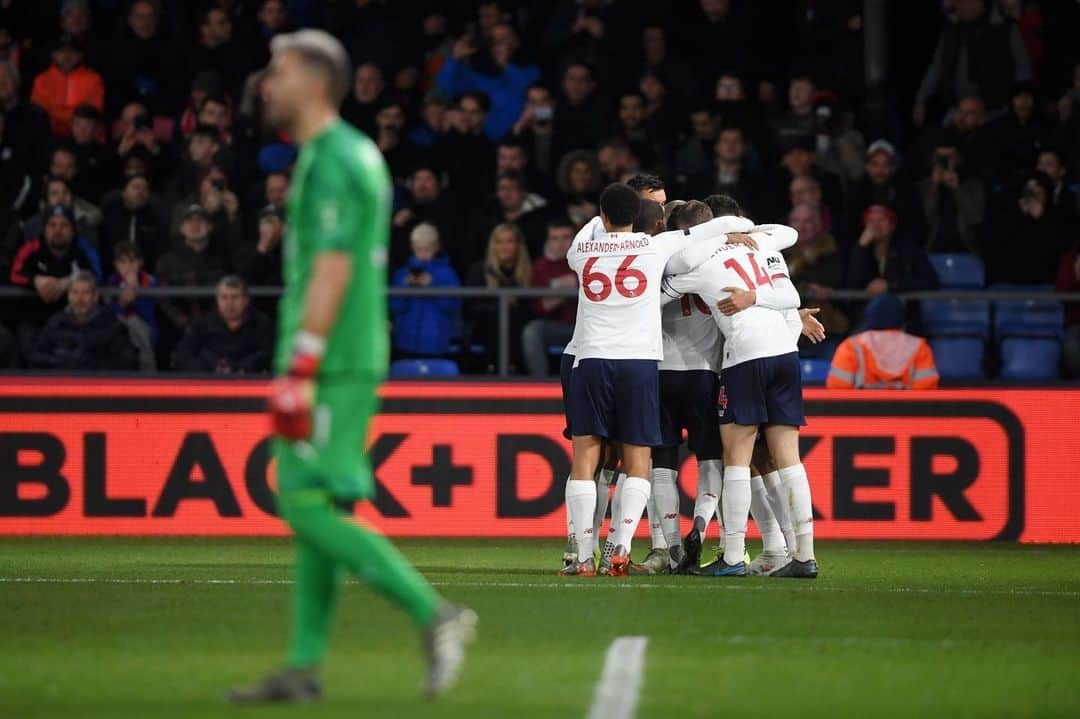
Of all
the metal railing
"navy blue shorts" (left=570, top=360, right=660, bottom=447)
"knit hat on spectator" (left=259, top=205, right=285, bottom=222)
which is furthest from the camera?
"knit hat on spectator" (left=259, top=205, right=285, bottom=222)

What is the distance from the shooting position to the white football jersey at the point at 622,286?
1163cm

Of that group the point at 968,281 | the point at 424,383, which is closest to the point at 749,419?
the point at 424,383

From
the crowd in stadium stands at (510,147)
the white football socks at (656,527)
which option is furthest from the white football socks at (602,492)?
the crowd in stadium stands at (510,147)

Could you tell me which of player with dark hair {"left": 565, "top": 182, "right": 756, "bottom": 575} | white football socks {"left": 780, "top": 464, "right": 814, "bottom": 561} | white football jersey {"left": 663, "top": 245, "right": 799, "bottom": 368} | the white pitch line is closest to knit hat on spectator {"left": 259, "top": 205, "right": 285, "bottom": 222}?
player with dark hair {"left": 565, "top": 182, "right": 756, "bottom": 575}

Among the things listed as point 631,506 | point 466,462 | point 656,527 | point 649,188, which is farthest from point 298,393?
point 466,462

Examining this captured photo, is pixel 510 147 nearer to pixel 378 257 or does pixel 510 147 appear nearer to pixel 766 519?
pixel 766 519

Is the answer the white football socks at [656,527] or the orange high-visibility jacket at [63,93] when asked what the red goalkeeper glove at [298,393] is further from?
the orange high-visibility jacket at [63,93]

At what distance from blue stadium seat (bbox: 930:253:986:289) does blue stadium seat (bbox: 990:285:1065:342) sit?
0.81 metres

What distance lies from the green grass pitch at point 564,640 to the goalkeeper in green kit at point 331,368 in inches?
9.6

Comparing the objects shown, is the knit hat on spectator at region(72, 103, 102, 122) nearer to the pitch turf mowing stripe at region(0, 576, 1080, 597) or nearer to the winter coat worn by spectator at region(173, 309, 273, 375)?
the winter coat worn by spectator at region(173, 309, 273, 375)

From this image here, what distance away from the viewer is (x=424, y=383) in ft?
51.8

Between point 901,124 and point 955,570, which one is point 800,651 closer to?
point 955,570

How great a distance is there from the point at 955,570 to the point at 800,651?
4.97 metres

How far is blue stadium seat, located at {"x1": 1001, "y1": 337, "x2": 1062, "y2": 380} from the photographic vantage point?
16.6 m
